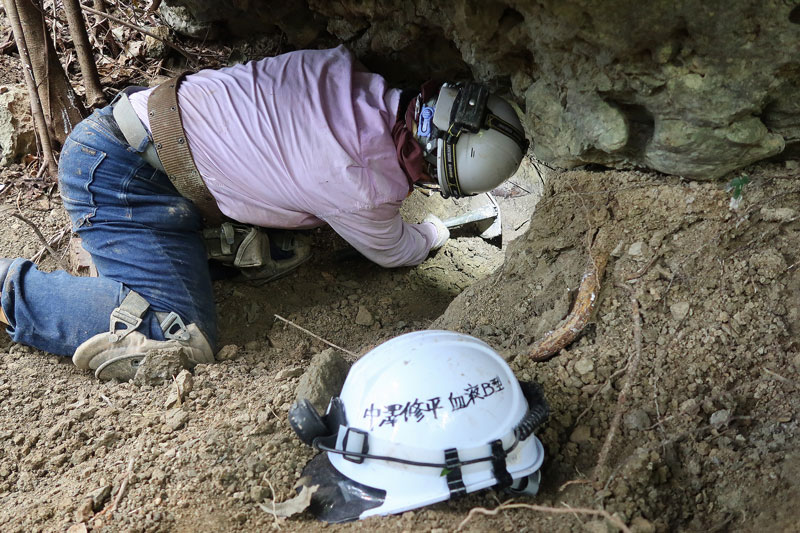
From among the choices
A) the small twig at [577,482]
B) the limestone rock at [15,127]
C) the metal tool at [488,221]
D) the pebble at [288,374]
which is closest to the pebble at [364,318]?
the pebble at [288,374]

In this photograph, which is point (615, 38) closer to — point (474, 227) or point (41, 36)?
point (474, 227)

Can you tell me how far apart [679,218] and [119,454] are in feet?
6.99

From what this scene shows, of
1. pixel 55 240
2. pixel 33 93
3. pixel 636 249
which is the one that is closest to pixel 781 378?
pixel 636 249

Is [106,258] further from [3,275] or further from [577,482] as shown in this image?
[577,482]

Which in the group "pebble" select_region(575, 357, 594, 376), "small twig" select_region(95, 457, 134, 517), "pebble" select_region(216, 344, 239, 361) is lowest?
"pebble" select_region(216, 344, 239, 361)

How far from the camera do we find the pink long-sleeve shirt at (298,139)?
247 centimetres

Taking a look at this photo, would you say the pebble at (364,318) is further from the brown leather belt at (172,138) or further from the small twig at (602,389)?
the small twig at (602,389)

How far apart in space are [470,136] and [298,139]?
2.43 ft

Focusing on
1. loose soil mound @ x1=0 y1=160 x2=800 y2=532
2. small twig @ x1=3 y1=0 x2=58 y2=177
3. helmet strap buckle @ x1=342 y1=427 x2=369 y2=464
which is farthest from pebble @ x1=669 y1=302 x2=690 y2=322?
small twig @ x1=3 y1=0 x2=58 y2=177

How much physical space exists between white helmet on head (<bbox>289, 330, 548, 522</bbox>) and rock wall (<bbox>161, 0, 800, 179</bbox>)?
0.96 meters

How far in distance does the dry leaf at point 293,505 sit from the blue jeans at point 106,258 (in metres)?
1.25

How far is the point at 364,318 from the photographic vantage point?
310 centimetres

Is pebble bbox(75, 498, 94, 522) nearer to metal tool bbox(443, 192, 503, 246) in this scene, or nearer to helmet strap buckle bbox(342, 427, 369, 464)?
helmet strap buckle bbox(342, 427, 369, 464)

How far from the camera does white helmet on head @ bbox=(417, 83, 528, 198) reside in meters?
2.41
